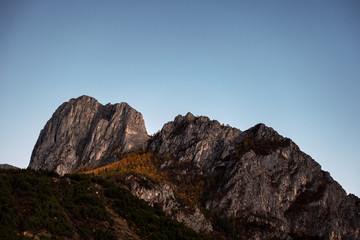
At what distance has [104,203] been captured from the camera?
93312 millimetres

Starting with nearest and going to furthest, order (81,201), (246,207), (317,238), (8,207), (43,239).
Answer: (43,239), (8,207), (81,201), (317,238), (246,207)

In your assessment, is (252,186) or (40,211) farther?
(252,186)

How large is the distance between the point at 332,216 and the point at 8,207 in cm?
15931

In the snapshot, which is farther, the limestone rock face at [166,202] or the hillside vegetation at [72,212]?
the limestone rock face at [166,202]

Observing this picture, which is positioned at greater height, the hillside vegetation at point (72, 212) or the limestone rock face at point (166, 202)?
the limestone rock face at point (166, 202)

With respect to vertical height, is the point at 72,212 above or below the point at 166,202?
below

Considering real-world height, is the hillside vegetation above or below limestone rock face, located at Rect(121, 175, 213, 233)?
below

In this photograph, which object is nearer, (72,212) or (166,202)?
(72,212)

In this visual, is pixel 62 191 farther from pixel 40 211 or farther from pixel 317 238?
pixel 317 238

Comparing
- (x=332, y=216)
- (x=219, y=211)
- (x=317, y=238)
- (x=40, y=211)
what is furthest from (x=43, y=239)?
(x=332, y=216)

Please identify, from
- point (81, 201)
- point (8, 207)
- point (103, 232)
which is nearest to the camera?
point (8, 207)

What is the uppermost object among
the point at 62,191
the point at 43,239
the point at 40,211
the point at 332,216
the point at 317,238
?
the point at 332,216

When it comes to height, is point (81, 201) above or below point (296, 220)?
below

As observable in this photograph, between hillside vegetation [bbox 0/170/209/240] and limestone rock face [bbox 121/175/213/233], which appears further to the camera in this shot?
limestone rock face [bbox 121/175/213/233]
